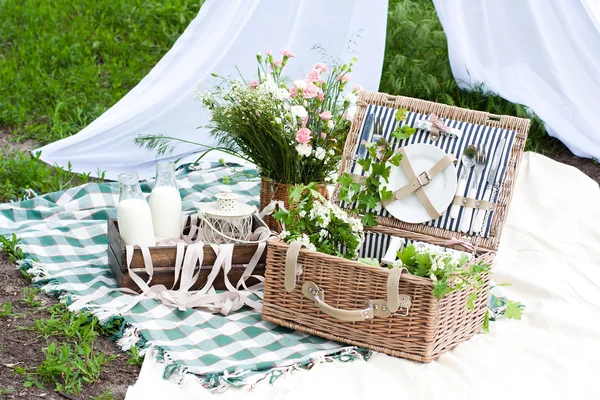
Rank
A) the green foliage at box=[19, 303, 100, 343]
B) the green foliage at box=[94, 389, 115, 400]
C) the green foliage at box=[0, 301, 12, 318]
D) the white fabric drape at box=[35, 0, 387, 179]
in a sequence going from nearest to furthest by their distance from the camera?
the green foliage at box=[94, 389, 115, 400]
the green foliage at box=[19, 303, 100, 343]
the green foliage at box=[0, 301, 12, 318]
the white fabric drape at box=[35, 0, 387, 179]

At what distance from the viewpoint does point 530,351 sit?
234cm

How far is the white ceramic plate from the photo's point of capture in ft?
8.10

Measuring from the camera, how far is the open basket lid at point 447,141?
243cm

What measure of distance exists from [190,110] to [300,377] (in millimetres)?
1722

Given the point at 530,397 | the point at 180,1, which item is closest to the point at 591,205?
the point at 530,397

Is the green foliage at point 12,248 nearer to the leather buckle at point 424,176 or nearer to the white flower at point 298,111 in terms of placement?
the white flower at point 298,111

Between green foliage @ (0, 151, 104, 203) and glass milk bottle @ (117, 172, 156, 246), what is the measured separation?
37.8 inches

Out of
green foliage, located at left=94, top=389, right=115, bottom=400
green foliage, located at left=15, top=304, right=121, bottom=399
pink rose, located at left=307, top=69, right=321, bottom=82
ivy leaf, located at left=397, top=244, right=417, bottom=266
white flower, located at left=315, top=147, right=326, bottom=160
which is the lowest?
green foliage, located at left=94, top=389, right=115, bottom=400

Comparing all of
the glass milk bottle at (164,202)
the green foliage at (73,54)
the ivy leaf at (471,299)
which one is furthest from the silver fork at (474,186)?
the green foliage at (73,54)

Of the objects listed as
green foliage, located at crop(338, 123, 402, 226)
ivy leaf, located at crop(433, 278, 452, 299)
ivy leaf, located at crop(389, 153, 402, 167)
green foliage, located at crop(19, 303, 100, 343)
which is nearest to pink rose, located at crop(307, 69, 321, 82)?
green foliage, located at crop(338, 123, 402, 226)

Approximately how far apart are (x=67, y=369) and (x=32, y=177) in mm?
1512

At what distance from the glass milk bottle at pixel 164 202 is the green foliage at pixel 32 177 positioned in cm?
91

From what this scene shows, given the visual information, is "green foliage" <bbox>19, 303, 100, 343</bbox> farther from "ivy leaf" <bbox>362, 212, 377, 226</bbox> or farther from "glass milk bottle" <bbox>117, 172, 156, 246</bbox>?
"ivy leaf" <bbox>362, 212, 377, 226</bbox>

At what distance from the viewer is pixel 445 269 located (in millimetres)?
2098
